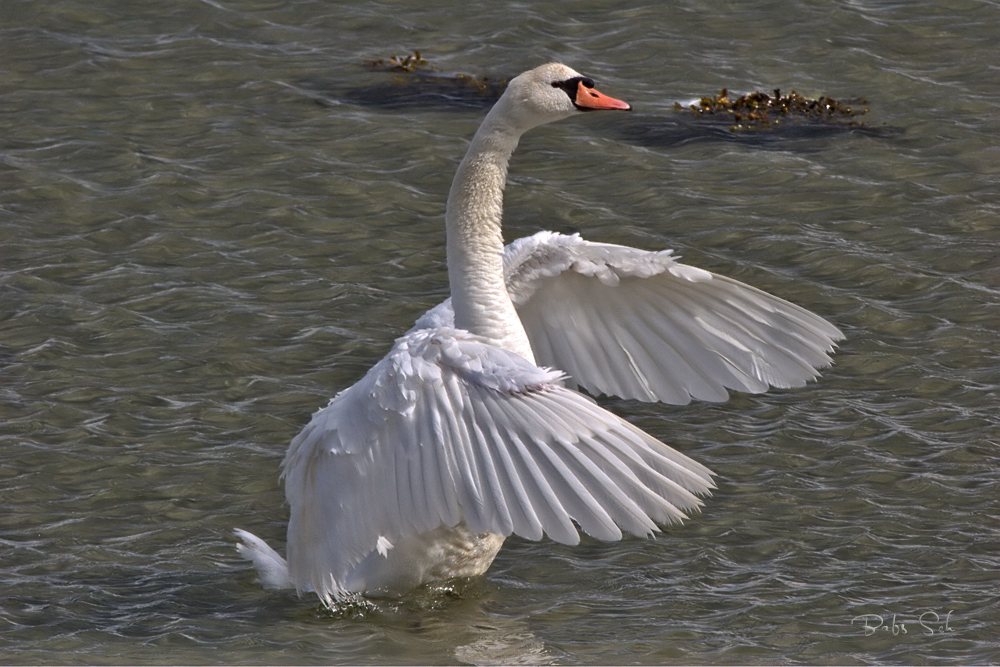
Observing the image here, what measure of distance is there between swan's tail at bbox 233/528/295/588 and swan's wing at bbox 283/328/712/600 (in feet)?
1.05

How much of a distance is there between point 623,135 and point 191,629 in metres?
7.17

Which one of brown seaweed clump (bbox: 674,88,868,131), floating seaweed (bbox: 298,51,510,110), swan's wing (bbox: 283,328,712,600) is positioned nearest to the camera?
swan's wing (bbox: 283,328,712,600)

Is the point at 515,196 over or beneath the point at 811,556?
over

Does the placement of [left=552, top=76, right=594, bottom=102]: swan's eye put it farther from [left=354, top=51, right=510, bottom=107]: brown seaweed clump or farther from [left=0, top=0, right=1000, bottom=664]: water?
[left=354, top=51, right=510, bottom=107]: brown seaweed clump

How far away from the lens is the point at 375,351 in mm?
9188

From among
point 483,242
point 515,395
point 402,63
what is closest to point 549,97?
point 483,242

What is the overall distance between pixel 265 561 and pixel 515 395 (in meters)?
1.84

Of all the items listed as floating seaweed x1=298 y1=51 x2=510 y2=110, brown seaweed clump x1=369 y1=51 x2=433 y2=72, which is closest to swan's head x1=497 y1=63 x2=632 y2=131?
floating seaweed x1=298 y1=51 x2=510 y2=110

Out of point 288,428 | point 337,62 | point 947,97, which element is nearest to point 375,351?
point 288,428

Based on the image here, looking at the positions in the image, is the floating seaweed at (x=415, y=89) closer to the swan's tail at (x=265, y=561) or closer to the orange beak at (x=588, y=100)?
the orange beak at (x=588, y=100)

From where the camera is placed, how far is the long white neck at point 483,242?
6.57 meters

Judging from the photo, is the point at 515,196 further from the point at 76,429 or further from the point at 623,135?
the point at 76,429

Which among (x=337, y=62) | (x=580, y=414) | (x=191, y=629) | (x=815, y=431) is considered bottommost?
(x=191, y=629)

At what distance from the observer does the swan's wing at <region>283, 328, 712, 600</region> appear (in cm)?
531
